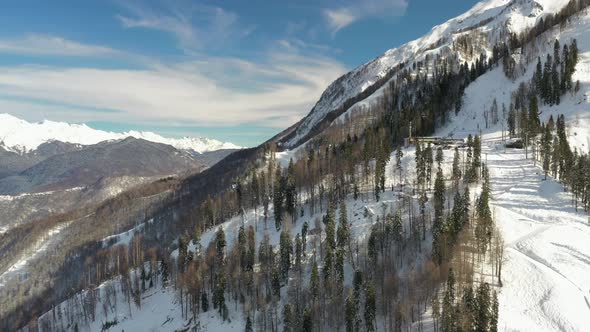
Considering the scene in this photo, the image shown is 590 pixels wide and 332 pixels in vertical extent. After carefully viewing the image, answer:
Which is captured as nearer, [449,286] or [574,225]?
[449,286]

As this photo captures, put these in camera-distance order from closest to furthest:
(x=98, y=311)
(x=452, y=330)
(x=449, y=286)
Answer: (x=452, y=330)
(x=449, y=286)
(x=98, y=311)

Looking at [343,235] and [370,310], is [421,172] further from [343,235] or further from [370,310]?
[370,310]

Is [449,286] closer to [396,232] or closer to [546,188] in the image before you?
[396,232]

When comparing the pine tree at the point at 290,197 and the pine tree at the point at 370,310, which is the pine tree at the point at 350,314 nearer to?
the pine tree at the point at 370,310

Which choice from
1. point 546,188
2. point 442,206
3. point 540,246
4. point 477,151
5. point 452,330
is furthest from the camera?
point 477,151

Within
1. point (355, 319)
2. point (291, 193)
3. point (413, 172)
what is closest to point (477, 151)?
point (413, 172)

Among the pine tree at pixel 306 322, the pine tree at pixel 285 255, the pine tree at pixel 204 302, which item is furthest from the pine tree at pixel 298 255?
the pine tree at pixel 204 302

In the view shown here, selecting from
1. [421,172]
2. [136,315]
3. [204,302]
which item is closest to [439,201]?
[421,172]

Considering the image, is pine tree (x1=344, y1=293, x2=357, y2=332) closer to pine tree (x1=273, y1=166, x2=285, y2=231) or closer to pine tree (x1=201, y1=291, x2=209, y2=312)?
pine tree (x1=201, y1=291, x2=209, y2=312)

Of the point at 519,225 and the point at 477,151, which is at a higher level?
the point at 477,151

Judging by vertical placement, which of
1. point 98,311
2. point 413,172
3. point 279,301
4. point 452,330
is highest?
point 413,172

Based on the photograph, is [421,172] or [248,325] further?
[421,172]
